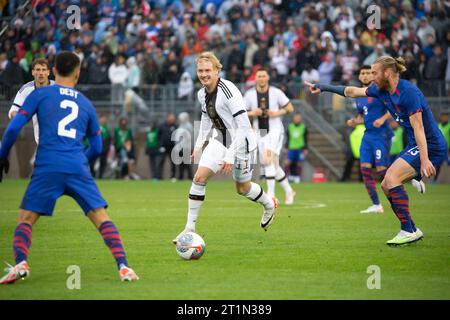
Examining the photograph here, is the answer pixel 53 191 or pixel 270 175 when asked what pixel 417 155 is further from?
pixel 270 175

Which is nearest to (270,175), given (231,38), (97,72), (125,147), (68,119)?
(68,119)

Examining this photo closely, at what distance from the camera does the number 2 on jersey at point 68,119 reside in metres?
8.54

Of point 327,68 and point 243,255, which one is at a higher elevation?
point 327,68

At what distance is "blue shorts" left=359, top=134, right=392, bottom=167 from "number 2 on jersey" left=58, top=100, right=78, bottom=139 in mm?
9444

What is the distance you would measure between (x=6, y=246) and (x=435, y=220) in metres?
7.67

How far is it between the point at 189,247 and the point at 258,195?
241 cm

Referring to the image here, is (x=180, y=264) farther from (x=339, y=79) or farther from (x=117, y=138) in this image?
(x=117, y=138)

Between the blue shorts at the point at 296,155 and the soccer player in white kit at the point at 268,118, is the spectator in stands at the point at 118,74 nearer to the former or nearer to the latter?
the blue shorts at the point at 296,155

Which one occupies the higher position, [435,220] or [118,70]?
[118,70]

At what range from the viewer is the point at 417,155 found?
11.4 metres

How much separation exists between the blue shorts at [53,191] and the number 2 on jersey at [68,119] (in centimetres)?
40

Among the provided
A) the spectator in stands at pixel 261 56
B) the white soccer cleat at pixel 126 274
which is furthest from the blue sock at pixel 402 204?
the spectator in stands at pixel 261 56

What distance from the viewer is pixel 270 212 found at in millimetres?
13016

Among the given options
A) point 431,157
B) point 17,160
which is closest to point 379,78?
point 431,157
